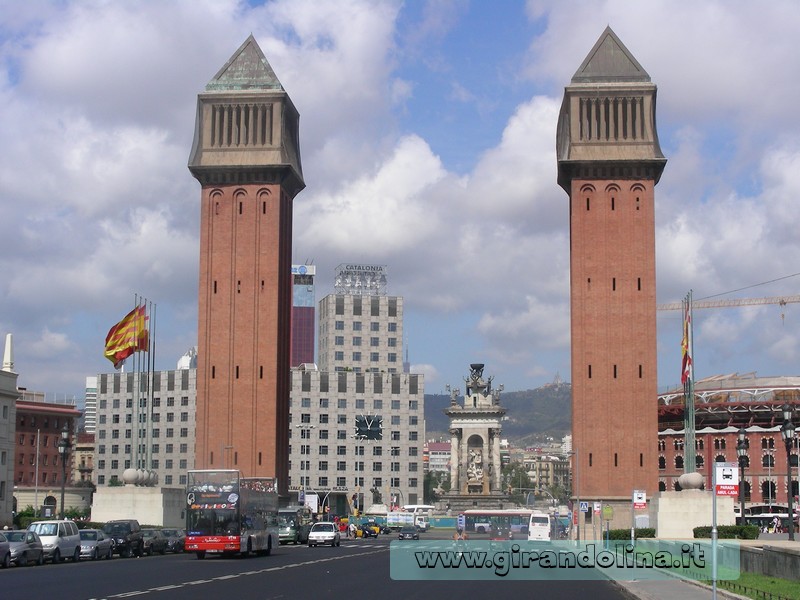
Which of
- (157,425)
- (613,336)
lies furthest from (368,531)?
(157,425)

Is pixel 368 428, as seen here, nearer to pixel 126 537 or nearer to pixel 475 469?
pixel 475 469

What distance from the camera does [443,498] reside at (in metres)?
132

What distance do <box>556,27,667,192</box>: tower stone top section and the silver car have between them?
133 ft

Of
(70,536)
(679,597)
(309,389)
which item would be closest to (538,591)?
(679,597)

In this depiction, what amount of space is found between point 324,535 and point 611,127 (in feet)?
107

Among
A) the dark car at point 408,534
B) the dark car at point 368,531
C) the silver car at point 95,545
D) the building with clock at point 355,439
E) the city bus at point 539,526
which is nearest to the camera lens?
the silver car at point 95,545

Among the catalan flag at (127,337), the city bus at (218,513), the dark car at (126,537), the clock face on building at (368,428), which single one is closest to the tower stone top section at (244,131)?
the catalan flag at (127,337)

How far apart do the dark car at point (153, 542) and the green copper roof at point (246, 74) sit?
35951 mm

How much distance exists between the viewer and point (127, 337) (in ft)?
243

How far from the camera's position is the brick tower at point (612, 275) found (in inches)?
2933

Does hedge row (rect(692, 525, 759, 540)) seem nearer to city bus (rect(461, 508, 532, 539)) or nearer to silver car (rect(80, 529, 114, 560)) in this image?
silver car (rect(80, 529, 114, 560))

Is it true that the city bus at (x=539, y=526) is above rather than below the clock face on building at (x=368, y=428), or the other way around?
below

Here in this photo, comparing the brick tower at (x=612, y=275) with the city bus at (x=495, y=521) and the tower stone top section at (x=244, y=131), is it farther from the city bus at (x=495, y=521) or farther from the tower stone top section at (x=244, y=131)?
the tower stone top section at (x=244, y=131)

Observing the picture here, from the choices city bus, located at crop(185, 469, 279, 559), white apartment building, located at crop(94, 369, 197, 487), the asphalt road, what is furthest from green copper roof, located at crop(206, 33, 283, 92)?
white apartment building, located at crop(94, 369, 197, 487)
